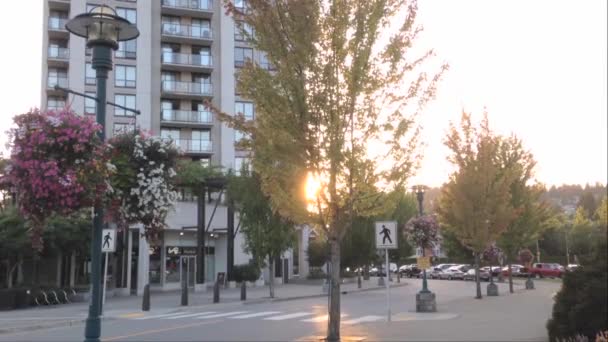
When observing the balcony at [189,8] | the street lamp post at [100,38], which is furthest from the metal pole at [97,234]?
the balcony at [189,8]

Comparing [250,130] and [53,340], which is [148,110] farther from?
[250,130]

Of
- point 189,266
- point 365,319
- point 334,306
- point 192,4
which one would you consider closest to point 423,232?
point 365,319

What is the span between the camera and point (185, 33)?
54625 millimetres

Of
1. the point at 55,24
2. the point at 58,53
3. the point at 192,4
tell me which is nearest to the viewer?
the point at 58,53

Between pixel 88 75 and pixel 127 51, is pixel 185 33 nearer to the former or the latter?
pixel 127 51

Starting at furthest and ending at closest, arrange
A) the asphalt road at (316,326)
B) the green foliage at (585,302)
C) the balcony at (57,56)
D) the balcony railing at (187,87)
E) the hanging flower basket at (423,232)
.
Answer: the balcony railing at (187,87) → the balcony at (57,56) → the hanging flower basket at (423,232) → the asphalt road at (316,326) → the green foliage at (585,302)

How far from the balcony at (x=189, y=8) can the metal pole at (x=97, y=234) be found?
160ft

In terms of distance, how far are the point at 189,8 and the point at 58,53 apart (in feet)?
39.7

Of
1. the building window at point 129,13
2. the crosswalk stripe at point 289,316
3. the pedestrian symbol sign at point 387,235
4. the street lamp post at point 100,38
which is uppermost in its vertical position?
the building window at point 129,13

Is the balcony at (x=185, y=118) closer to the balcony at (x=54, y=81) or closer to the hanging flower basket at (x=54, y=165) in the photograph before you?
the balcony at (x=54, y=81)

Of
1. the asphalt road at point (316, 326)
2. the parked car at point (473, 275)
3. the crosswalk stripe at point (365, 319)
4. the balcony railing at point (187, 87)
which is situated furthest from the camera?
the parked car at point (473, 275)

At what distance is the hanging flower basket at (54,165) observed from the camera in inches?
284

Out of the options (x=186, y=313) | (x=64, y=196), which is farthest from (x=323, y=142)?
(x=186, y=313)

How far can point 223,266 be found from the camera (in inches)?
1849
